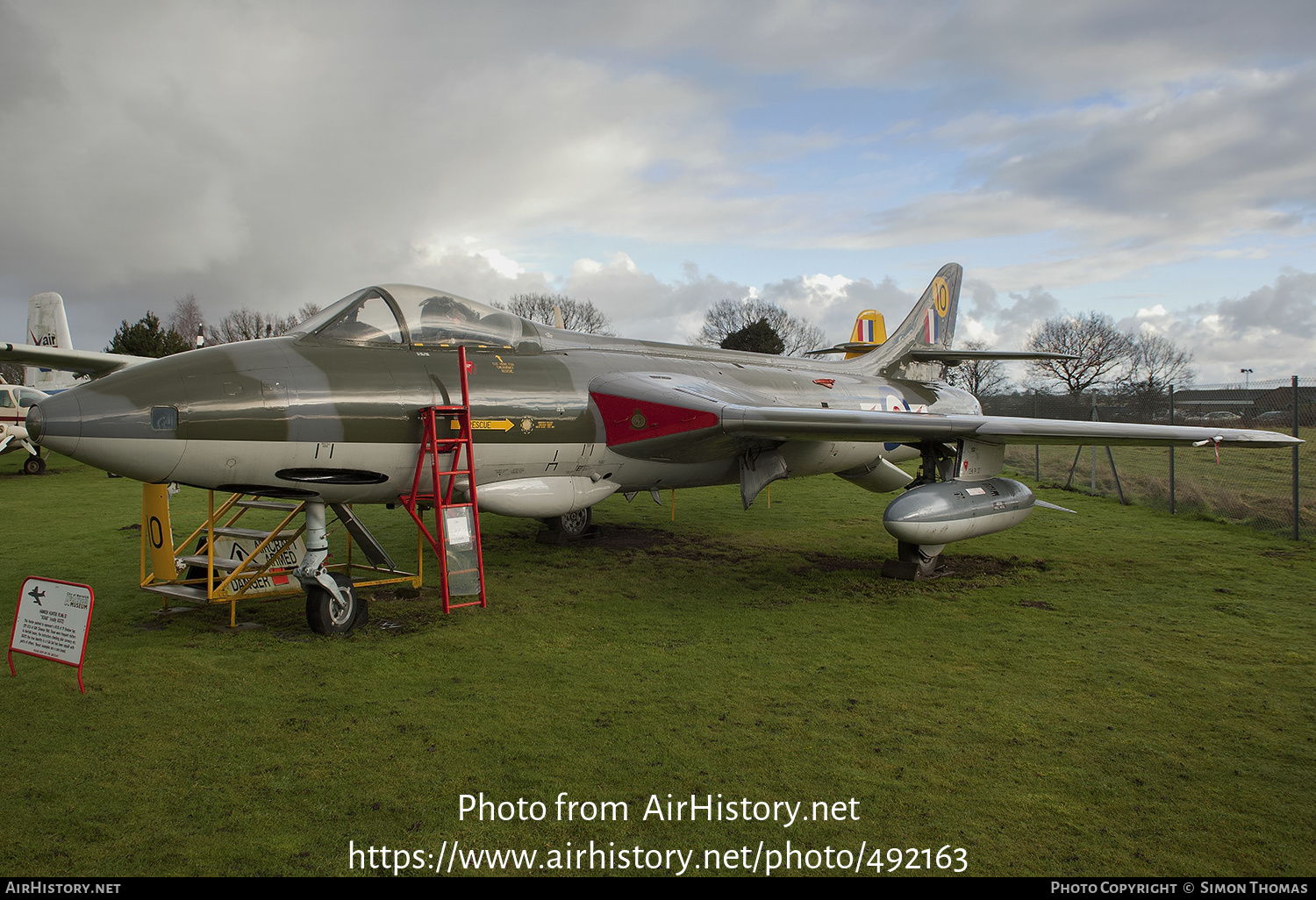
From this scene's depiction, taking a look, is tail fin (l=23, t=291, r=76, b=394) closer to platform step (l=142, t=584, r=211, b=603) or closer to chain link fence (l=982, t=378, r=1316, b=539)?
platform step (l=142, t=584, r=211, b=603)

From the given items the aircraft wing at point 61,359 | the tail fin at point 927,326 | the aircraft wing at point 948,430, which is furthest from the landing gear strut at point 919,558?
the aircraft wing at point 61,359

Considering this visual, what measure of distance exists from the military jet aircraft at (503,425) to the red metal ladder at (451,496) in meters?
0.14

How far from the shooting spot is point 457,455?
643cm

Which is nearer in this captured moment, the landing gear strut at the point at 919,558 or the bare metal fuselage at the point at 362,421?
the bare metal fuselage at the point at 362,421

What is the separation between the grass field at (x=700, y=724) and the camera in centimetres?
326

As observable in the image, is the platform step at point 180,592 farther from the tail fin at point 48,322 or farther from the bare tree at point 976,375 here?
the bare tree at point 976,375

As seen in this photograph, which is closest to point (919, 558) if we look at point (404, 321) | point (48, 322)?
point (404, 321)

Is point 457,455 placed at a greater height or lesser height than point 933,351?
lesser

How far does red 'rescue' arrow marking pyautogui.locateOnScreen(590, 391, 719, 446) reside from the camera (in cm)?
710

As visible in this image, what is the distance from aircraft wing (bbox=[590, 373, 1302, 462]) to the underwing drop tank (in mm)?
626

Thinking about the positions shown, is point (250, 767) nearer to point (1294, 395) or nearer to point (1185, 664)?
point (1185, 664)

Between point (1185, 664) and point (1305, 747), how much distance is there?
1.34 metres

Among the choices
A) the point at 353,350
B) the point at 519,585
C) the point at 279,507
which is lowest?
the point at 519,585
